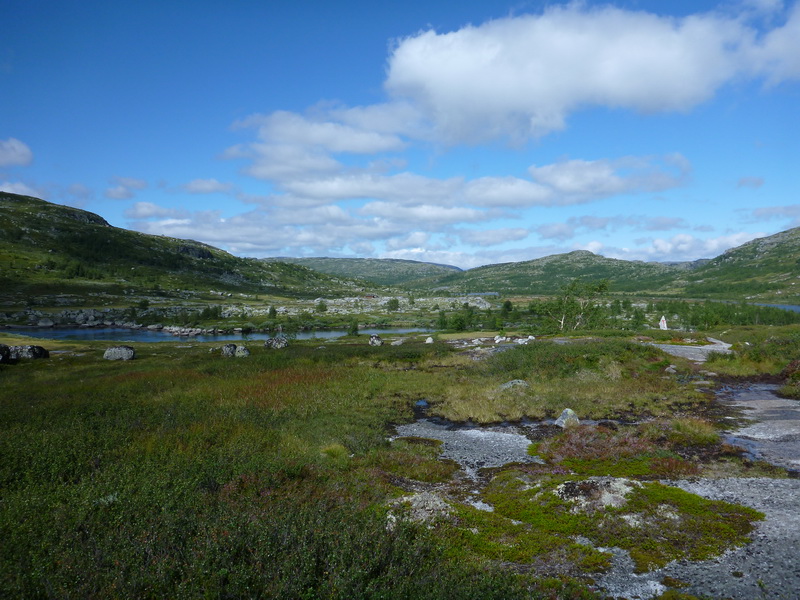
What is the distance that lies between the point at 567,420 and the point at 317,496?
15.3 metres

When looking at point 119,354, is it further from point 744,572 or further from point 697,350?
point 697,350

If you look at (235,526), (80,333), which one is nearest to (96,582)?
(235,526)

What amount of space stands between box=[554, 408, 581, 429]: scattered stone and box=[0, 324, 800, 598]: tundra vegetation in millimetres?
1287

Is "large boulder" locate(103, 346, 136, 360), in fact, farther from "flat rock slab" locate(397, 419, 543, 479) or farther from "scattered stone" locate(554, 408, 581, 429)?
"scattered stone" locate(554, 408, 581, 429)

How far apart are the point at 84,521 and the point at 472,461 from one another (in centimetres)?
1339

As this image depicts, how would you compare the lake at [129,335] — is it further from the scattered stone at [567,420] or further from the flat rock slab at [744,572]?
the flat rock slab at [744,572]

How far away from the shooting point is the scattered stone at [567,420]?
2198 cm

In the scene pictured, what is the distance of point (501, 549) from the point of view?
9.91m

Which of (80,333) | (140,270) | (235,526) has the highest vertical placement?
(140,270)

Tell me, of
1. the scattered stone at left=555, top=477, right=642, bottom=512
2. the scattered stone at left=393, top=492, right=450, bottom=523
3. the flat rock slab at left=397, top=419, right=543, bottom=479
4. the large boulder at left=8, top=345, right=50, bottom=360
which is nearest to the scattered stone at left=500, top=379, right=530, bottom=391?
the flat rock slab at left=397, top=419, right=543, bottom=479

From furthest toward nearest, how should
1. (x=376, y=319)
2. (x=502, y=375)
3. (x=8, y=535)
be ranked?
(x=376, y=319) → (x=502, y=375) → (x=8, y=535)

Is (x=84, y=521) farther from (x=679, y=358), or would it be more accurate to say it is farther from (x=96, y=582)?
(x=679, y=358)

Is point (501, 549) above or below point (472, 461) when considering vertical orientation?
above

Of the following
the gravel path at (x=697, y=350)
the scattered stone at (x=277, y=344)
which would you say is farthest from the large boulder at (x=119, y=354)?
the gravel path at (x=697, y=350)
